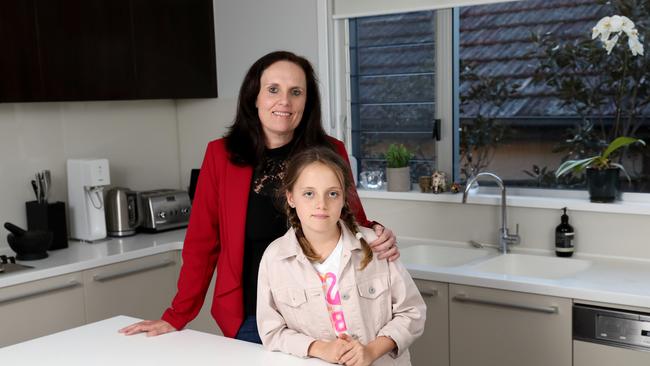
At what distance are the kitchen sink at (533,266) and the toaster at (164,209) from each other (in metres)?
1.56

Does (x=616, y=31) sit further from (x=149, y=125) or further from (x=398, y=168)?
(x=149, y=125)

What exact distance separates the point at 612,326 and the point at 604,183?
2.26 feet

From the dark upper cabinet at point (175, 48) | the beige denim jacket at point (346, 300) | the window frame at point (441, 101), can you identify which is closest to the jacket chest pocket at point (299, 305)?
the beige denim jacket at point (346, 300)

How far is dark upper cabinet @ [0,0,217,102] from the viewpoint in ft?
10.7

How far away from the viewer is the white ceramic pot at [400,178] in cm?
351

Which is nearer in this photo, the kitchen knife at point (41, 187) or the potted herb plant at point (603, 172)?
the potted herb plant at point (603, 172)

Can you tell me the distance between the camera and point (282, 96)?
2109mm

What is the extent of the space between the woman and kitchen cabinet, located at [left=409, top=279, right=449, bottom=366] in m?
0.76

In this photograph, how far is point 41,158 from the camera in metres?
3.63

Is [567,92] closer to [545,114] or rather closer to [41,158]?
[545,114]

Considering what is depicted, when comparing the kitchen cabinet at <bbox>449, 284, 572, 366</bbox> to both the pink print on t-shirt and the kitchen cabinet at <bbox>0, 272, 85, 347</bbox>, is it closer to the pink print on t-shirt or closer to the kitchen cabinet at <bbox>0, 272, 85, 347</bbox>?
the pink print on t-shirt

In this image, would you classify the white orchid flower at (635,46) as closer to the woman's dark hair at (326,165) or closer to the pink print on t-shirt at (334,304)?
the woman's dark hair at (326,165)

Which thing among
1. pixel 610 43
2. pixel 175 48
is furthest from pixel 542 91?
pixel 175 48

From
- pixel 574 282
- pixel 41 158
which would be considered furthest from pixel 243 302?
pixel 41 158
